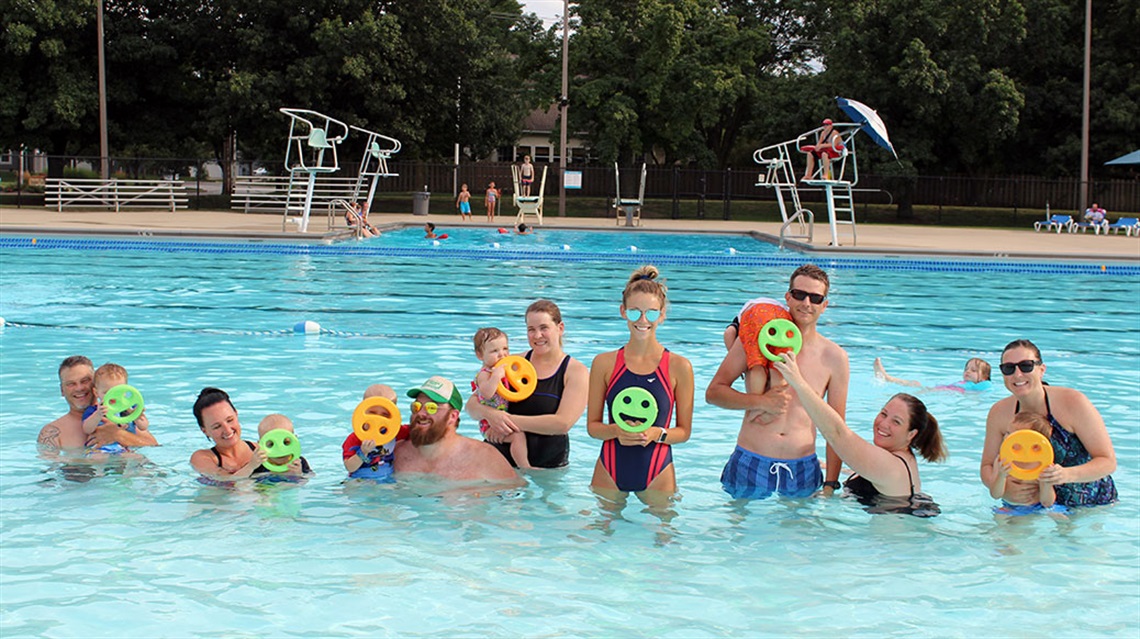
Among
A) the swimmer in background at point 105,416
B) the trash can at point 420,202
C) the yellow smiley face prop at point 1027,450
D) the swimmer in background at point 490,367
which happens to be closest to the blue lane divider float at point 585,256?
the swimmer in background at point 105,416

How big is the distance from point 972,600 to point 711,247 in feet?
64.3

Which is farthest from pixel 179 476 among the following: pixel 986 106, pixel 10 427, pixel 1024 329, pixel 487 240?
pixel 986 106

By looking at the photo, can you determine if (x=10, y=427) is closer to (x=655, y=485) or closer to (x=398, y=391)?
(x=398, y=391)

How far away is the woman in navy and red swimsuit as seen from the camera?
4.94m

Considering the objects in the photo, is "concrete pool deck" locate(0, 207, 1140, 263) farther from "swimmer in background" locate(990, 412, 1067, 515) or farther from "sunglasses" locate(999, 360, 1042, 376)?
"sunglasses" locate(999, 360, 1042, 376)

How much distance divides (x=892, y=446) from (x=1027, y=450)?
0.61 m

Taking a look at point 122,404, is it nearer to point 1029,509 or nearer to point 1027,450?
point 1027,450

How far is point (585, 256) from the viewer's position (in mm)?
19281

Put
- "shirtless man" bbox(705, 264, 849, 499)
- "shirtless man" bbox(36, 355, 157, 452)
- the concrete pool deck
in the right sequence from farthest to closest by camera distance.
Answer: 1. the concrete pool deck
2. "shirtless man" bbox(36, 355, 157, 452)
3. "shirtless man" bbox(705, 264, 849, 499)

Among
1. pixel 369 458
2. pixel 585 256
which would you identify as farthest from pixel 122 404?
pixel 585 256

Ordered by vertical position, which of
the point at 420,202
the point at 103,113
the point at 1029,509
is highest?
the point at 103,113

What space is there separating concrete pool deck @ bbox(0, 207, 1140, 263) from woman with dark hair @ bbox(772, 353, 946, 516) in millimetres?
14597

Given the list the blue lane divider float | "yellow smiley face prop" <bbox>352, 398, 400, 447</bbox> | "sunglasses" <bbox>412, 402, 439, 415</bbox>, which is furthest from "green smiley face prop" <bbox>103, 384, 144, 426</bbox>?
the blue lane divider float

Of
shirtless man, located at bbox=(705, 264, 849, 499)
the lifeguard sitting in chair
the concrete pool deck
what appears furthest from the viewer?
the concrete pool deck
